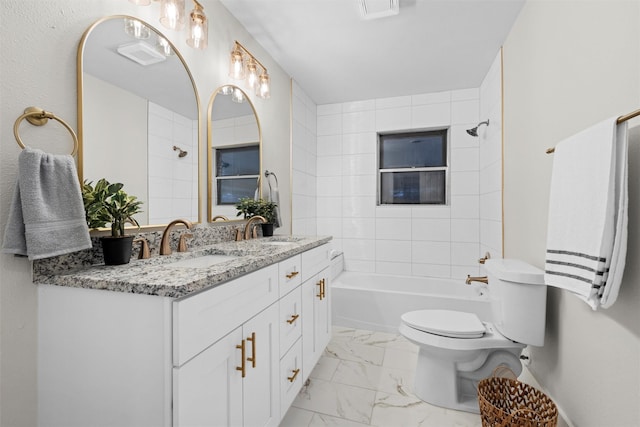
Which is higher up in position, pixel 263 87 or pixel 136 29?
pixel 263 87

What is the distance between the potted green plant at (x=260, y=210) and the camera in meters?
2.03

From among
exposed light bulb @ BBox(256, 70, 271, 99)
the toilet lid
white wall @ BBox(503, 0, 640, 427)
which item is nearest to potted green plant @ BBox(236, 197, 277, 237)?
exposed light bulb @ BBox(256, 70, 271, 99)

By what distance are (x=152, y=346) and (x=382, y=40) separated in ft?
7.82

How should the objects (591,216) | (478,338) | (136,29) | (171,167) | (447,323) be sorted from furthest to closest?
(447,323) → (478,338) → (171,167) → (136,29) → (591,216)

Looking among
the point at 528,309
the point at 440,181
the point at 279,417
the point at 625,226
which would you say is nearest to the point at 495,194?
the point at 440,181

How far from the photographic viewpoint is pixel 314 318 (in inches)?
71.2

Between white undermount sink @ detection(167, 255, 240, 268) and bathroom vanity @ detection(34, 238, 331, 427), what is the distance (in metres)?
0.15

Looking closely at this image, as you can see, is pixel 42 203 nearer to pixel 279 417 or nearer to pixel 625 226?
pixel 279 417

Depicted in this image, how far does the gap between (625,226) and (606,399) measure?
689 mm

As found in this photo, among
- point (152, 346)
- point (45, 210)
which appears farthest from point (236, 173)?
point (152, 346)

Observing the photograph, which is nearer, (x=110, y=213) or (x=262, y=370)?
(x=110, y=213)

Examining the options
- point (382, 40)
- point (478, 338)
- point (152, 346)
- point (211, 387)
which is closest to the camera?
point (152, 346)

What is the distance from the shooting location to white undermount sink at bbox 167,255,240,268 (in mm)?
1297

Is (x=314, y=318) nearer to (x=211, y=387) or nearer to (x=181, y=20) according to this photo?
(x=211, y=387)
